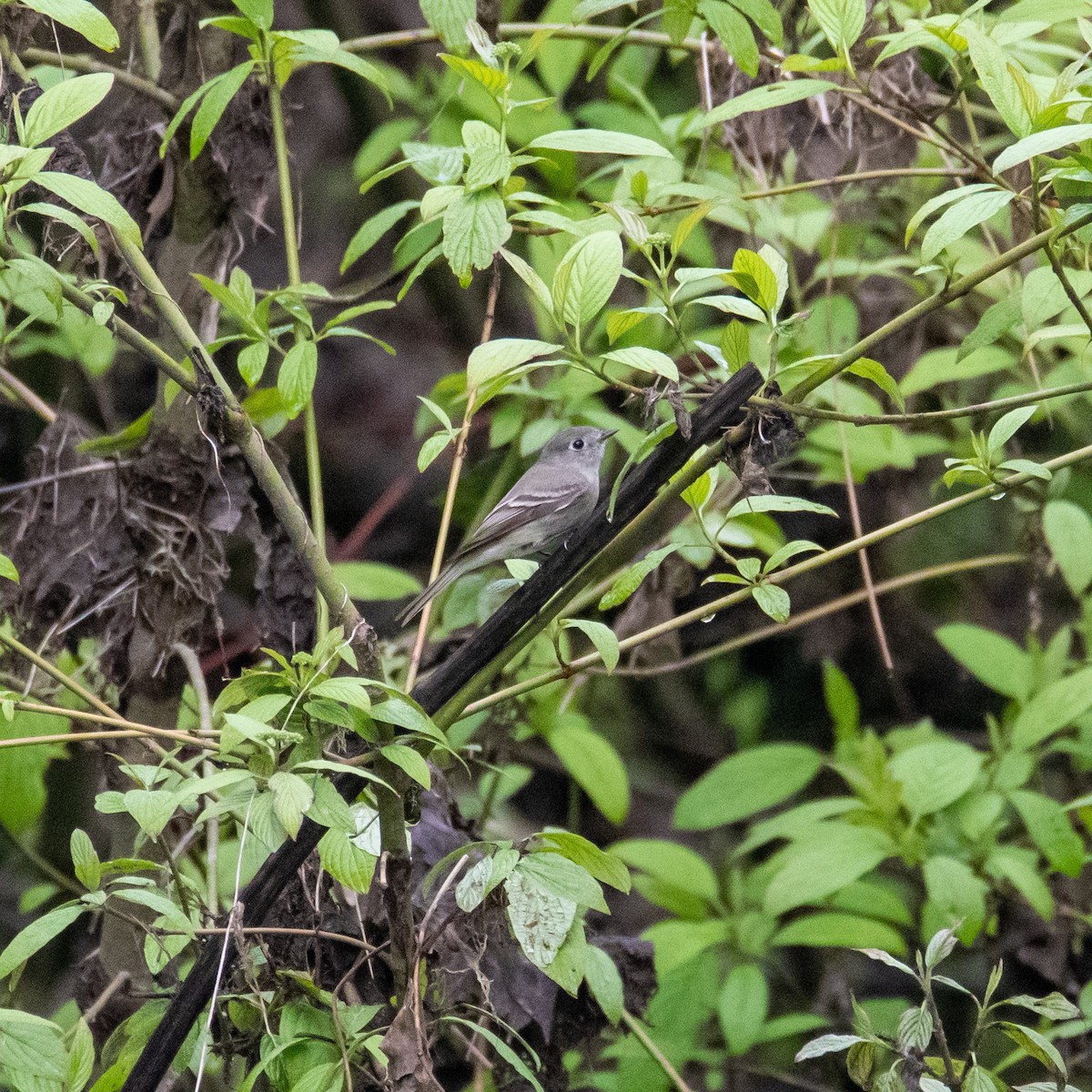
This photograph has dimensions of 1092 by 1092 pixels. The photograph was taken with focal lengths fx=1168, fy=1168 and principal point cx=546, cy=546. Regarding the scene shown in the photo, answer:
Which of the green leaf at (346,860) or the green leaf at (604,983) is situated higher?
the green leaf at (346,860)

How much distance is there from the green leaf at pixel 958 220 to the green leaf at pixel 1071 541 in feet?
5.52

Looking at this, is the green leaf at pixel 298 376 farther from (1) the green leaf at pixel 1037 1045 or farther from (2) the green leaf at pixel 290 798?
(1) the green leaf at pixel 1037 1045

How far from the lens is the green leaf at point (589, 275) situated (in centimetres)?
157

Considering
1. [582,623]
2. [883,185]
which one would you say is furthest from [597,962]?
[883,185]

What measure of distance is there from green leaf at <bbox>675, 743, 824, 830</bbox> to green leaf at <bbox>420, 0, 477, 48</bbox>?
2.34 m

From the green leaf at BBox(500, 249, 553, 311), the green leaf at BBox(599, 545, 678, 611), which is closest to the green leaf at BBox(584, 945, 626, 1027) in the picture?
the green leaf at BBox(599, 545, 678, 611)

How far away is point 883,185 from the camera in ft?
11.7

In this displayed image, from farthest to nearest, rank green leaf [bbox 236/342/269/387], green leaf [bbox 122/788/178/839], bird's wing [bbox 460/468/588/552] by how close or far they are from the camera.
A: bird's wing [bbox 460/468/588/552], green leaf [bbox 236/342/269/387], green leaf [bbox 122/788/178/839]

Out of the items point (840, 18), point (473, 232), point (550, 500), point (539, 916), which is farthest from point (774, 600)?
point (550, 500)

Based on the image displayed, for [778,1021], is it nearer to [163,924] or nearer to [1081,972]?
[1081,972]

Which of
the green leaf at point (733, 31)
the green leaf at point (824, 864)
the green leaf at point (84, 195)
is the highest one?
the green leaf at point (733, 31)

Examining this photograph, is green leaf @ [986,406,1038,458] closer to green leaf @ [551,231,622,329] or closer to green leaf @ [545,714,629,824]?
green leaf @ [551,231,622,329]

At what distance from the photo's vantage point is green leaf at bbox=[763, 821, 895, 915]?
2826 mm

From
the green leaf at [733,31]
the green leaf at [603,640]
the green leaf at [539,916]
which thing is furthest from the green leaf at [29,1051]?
the green leaf at [733,31]
